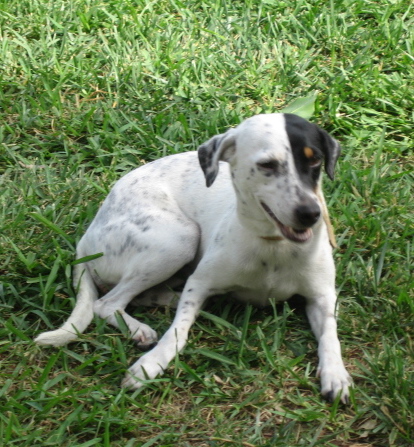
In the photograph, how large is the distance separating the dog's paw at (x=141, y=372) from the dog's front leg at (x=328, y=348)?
73cm

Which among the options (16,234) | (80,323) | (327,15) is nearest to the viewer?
(80,323)

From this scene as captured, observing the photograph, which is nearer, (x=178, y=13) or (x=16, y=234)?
(x=16, y=234)

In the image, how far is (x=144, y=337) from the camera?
3914 millimetres

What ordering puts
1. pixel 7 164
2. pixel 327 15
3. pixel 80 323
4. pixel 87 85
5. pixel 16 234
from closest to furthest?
pixel 80 323
pixel 16 234
pixel 7 164
pixel 87 85
pixel 327 15

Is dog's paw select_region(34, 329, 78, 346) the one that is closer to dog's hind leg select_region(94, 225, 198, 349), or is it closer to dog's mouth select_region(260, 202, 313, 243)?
dog's hind leg select_region(94, 225, 198, 349)

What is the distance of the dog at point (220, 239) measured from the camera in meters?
3.62

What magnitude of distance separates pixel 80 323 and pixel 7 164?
172 centimetres

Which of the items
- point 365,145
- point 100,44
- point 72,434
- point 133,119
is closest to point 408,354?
point 72,434

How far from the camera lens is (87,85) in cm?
574

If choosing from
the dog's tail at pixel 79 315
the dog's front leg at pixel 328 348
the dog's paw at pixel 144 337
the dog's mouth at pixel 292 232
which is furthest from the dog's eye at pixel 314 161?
the dog's tail at pixel 79 315

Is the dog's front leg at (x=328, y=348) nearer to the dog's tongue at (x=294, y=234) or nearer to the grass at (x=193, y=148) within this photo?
the grass at (x=193, y=148)

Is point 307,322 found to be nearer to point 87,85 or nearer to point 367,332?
point 367,332

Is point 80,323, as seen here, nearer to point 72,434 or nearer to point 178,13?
point 72,434

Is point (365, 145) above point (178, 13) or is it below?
below
